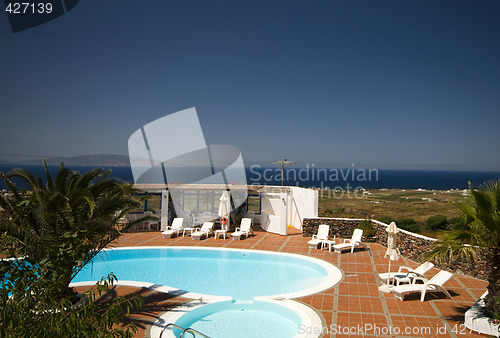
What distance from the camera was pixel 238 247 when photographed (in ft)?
42.5

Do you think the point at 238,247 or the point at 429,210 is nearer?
the point at 238,247

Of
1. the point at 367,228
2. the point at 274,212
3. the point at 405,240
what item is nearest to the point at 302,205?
the point at 274,212

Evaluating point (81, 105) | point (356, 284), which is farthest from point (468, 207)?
point (81, 105)

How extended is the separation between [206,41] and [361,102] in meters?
27.8

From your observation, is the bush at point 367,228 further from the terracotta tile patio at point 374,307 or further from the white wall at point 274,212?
the white wall at point 274,212

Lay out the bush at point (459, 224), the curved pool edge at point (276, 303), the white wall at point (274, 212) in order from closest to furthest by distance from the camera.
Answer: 1. the curved pool edge at point (276, 303)
2. the bush at point (459, 224)
3. the white wall at point (274, 212)

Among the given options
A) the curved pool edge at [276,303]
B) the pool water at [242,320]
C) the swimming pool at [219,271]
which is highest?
the curved pool edge at [276,303]

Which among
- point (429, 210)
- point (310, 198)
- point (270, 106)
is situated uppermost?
point (270, 106)

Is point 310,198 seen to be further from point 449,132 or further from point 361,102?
point 449,132

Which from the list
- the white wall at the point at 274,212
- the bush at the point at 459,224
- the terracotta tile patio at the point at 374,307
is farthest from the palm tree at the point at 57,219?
the white wall at the point at 274,212

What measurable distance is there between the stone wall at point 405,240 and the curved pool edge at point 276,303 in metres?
2.89

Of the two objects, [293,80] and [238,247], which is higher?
[293,80]

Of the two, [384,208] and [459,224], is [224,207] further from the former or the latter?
[384,208]

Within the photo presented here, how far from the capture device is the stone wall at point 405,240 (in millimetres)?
9031
